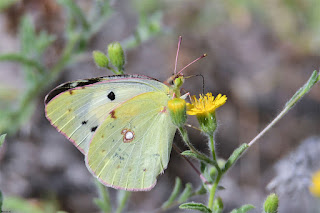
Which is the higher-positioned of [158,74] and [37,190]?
[158,74]

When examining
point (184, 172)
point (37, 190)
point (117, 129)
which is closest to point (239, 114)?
point (184, 172)

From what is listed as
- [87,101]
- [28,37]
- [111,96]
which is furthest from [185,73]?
[87,101]

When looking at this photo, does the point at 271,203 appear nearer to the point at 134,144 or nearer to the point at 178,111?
the point at 178,111

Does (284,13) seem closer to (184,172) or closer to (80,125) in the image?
(184,172)

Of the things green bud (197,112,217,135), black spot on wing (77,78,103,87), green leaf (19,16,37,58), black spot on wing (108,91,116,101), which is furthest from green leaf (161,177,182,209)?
green leaf (19,16,37,58)

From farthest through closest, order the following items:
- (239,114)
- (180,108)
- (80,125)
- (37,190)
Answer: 1. (239,114)
2. (37,190)
3. (80,125)
4. (180,108)

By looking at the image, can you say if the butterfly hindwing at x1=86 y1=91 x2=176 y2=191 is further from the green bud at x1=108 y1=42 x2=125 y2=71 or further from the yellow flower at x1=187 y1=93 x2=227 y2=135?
the green bud at x1=108 y1=42 x2=125 y2=71

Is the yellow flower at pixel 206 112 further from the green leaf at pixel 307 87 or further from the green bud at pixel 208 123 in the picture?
the green leaf at pixel 307 87
